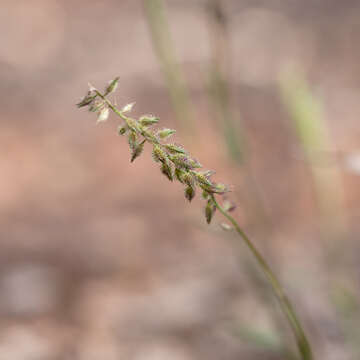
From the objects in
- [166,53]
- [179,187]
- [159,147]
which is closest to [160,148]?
[159,147]

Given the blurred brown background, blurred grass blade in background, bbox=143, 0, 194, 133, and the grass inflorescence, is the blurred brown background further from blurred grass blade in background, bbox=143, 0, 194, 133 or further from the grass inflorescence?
the grass inflorescence

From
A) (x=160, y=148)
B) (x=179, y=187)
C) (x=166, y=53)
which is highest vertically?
(x=179, y=187)

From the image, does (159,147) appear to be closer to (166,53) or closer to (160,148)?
(160,148)

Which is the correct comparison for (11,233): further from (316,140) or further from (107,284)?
(316,140)

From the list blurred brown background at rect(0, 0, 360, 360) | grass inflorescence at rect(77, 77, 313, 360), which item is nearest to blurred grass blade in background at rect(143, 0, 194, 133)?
blurred brown background at rect(0, 0, 360, 360)

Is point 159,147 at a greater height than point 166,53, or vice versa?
point 166,53

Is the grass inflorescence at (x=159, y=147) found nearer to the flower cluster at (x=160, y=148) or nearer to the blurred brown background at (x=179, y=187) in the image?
the flower cluster at (x=160, y=148)

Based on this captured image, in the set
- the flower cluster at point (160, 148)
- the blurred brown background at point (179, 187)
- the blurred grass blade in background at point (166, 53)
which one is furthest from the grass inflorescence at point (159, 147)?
the blurred grass blade in background at point (166, 53)

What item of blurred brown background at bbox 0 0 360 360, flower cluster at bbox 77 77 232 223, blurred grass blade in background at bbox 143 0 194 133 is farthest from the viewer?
blurred brown background at bbox 0 0 360 360
